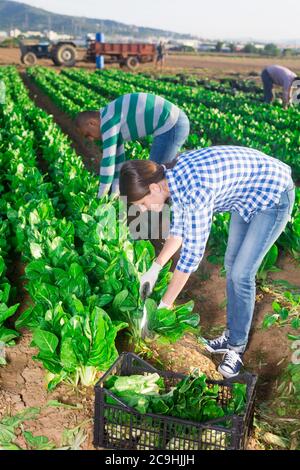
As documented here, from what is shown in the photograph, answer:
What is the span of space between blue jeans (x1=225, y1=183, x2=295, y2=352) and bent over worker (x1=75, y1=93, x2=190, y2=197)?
1735 mm

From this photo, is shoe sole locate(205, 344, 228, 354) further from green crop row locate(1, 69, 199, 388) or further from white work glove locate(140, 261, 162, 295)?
white work glove locate(140, 261, 162, 295)

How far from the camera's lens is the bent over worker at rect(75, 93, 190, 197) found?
5090mm

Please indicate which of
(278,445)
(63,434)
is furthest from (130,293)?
(278,445)

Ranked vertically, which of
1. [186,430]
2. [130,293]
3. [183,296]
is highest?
[130,293]

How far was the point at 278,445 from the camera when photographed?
3.28 m

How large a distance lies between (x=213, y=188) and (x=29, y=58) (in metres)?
36.7

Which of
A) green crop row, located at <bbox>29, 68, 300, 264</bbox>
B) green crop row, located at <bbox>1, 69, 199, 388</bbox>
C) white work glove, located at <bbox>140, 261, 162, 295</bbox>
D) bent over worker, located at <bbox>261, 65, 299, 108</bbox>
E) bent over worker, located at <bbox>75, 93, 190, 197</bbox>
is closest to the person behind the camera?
green crop row, located at <bbox>1, 69, 199, 388</bbox>

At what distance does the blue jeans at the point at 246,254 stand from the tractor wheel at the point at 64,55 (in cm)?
3509

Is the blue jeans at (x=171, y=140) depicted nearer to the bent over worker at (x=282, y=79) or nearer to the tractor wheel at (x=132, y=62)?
the bent over worker at (x=282, y=79)

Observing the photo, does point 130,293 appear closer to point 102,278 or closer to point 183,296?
point 102,278

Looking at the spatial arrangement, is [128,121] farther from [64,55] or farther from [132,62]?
[132,62]

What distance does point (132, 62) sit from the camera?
38500 mm

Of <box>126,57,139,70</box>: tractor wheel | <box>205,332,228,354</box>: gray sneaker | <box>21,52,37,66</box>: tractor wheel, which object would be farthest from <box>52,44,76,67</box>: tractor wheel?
<box>205,332,228,354</box>: gray sneaker
